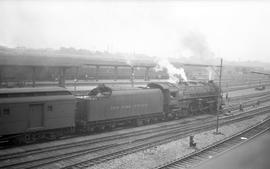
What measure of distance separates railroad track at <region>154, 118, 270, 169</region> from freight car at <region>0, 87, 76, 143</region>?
6814mm

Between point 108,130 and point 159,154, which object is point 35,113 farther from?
point 159,154

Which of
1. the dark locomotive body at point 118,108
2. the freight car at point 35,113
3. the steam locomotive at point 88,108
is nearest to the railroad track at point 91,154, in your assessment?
the freight car at point 35,113

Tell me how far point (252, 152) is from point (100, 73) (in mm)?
31680

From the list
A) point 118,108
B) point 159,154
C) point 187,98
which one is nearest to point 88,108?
point 118,108

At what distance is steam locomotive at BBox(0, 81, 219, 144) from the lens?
14992 mm

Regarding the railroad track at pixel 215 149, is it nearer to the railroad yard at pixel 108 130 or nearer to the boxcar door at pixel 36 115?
the railroad yard at pixel 108 130

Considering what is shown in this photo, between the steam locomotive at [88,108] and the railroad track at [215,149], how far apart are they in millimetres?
6016

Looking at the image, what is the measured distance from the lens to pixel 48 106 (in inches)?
635

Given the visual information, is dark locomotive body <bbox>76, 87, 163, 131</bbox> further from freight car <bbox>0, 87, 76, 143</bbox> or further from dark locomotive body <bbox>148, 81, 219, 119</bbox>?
freight car <bbox>0, 87, 76, 143</bbox>

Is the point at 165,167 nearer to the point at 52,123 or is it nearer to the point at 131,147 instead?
the point at 131,147

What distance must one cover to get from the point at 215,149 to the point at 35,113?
1035 centimetres

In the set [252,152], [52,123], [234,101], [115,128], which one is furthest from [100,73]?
[252,152]

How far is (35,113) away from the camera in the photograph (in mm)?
15695

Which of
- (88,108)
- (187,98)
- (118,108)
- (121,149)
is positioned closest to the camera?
(121,149)
